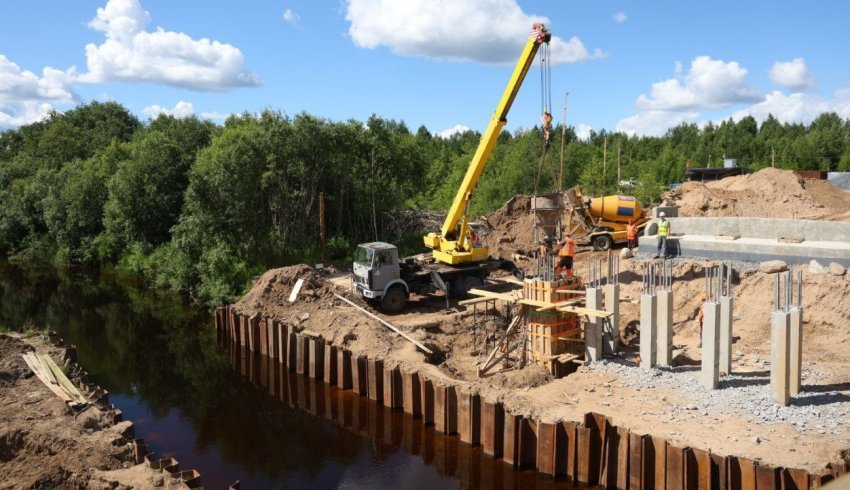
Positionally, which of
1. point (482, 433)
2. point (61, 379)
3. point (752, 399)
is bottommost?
point (482, 433)

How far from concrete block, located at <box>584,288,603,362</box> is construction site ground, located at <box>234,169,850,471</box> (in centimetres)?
40

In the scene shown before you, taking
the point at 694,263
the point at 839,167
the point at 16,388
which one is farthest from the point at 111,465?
the point at 839,167

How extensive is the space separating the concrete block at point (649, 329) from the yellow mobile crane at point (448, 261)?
862 cm

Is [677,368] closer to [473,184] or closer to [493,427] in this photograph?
[493,427]

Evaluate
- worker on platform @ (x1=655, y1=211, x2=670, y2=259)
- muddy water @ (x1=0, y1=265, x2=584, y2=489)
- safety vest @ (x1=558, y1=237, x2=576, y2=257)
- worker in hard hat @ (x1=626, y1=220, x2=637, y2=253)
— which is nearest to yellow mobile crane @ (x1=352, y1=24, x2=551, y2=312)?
muddy water @ (x1=0, y1=265, x2=584, y2=489)

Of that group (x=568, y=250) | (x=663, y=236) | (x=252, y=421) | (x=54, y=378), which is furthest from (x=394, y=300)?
(x=54, y=378)

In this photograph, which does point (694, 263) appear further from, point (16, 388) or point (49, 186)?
point (49, 186)

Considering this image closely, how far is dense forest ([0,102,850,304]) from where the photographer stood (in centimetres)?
3091

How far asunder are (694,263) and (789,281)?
7.10m

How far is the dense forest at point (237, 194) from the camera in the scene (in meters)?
30.9

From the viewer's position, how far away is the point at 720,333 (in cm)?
1392

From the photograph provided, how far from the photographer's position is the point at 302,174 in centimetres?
3266

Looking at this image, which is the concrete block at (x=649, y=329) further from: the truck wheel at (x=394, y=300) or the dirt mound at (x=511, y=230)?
the dirt mound at (x=511, y=230)

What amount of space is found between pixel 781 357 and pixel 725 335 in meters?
1.38
